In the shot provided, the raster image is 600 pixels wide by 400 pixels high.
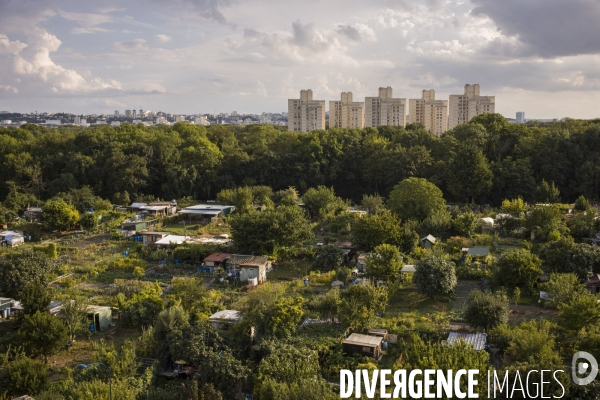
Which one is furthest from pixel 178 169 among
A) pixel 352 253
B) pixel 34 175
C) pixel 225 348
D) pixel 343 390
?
pixel 343 390

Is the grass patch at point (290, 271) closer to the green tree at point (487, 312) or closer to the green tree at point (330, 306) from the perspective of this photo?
the green tree at point (330, 306)

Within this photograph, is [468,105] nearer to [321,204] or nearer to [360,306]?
[321,204]

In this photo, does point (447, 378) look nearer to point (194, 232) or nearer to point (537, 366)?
point (537, 366)

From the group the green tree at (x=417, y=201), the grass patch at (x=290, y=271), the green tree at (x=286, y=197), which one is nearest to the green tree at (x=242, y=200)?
the green tree at (x=286, y=197)

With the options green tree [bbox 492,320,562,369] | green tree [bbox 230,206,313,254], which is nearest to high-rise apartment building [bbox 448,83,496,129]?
green tree [bbox 230,206,313,254]

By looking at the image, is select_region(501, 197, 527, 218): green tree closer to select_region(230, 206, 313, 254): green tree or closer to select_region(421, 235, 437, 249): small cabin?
select_region(421, 235, 437, 249): small cabin

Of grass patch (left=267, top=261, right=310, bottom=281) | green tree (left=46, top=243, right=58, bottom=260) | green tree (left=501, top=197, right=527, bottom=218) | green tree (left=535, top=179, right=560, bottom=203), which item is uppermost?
green tree (left=535, top=179, right=560, bottom=203)
